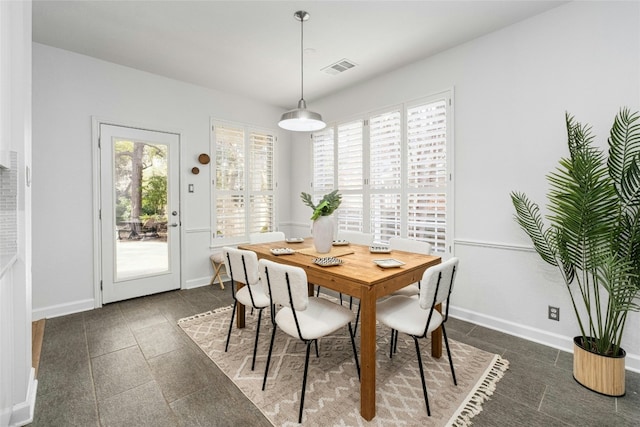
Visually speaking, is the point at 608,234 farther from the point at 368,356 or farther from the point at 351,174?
the point at 351,174

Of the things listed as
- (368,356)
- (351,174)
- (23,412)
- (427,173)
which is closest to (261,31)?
(351,174)

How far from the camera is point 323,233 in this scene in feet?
8.07

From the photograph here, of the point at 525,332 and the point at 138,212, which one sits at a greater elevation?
the point at 138,212

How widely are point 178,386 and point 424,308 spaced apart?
A: 68.2 inches

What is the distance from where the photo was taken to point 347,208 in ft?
13.9

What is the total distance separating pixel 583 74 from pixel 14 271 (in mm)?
4106

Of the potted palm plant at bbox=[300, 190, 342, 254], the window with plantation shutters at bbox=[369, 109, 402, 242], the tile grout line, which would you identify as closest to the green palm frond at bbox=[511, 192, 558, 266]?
the window with plantation shutters at bbox=[369, 109, 402, 242]

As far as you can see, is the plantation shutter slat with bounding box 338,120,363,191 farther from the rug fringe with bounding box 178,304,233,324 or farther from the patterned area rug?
the rug fringe with bounding box 178,304,233,324

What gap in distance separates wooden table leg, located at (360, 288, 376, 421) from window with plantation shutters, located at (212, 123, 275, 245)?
3248 millimetres

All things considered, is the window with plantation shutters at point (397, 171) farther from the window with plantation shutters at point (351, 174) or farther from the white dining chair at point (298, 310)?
the white dining chair at point (298, 310)

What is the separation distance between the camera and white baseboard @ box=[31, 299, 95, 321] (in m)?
3.04

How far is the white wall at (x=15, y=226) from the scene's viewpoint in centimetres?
120

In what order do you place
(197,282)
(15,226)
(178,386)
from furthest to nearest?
(197,282) → (178,386) → (15,226)

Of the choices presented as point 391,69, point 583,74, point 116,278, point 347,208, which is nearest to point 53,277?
point 116,278
